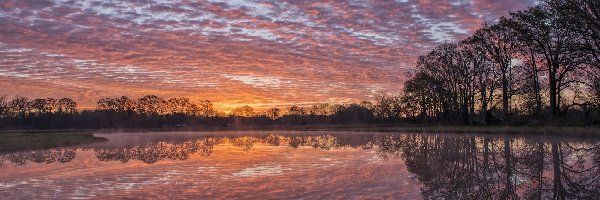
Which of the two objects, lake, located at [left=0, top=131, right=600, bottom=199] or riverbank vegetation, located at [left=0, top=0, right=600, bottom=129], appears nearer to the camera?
lake, located at [left=0, top=131, right=600, bottom=199]

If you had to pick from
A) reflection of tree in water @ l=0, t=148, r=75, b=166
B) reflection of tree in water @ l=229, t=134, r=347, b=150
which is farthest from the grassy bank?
reflection of tree in water @ l=229, t=134, r=347, b=150

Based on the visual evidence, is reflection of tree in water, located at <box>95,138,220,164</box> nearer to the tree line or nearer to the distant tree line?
the tree line

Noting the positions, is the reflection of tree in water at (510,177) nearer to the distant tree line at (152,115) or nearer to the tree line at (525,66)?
the tree line at (525,66)

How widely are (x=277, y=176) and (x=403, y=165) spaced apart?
15.9ft

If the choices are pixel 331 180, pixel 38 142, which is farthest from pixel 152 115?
pixel 331 180

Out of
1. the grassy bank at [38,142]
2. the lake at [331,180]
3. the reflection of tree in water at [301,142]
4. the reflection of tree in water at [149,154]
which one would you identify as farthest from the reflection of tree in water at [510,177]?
the grassy bank at [38,142]

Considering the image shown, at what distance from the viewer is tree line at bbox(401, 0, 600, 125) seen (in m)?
33.4

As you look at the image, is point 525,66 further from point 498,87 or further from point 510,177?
point 510,177

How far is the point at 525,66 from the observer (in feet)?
157

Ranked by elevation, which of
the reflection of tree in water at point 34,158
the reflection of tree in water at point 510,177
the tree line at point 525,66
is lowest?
the reflection of tree in water at point 34,158

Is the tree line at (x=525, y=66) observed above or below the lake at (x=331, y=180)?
above

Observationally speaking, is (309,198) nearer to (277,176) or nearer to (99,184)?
(277,176)

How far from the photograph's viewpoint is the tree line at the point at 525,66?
110 feet

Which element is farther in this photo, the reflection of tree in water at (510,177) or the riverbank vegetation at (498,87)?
the riverbank vegetation at (498,87)
